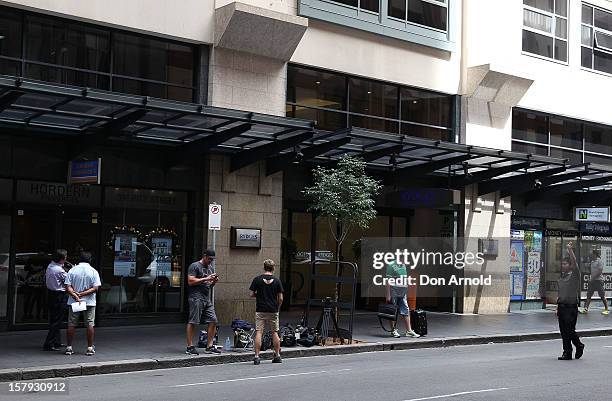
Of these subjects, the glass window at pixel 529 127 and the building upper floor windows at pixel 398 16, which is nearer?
the building upper floor windows at pixel 398 16

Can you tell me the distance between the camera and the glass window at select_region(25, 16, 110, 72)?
55.9ft

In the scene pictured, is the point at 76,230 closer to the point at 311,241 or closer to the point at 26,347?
the point at 26,347

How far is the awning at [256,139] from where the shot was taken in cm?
1523

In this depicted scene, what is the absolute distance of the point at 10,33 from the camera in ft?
54.9

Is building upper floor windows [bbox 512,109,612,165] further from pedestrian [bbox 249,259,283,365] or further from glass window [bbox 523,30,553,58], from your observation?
pedestrian [bbox 249,259,283,365]

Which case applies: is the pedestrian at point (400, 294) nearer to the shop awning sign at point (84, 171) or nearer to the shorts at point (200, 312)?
the shorts at point (200, 312)

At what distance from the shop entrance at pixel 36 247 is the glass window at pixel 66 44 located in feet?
10.1

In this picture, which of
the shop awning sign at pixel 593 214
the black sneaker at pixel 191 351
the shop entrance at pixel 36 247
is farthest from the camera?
the shop awning sign at pixel 593 214

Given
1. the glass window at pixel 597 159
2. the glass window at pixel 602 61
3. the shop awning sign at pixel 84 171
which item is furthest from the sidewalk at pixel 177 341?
the glass window at pixel 602 61

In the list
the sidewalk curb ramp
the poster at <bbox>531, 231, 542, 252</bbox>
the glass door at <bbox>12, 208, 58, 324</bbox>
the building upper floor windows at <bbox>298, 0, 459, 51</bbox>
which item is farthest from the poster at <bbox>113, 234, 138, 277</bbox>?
the poster at <bbox>531, 231, 542, 252</bbox>

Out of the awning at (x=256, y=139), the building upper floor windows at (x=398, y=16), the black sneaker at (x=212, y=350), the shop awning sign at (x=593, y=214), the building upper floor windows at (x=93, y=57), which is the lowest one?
the black sneaker at (x=212, y=350)

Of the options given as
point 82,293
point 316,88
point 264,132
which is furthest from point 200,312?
point 316,88

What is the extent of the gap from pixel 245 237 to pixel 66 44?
589cm

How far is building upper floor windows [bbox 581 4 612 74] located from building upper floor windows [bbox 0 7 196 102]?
15.2 metres
